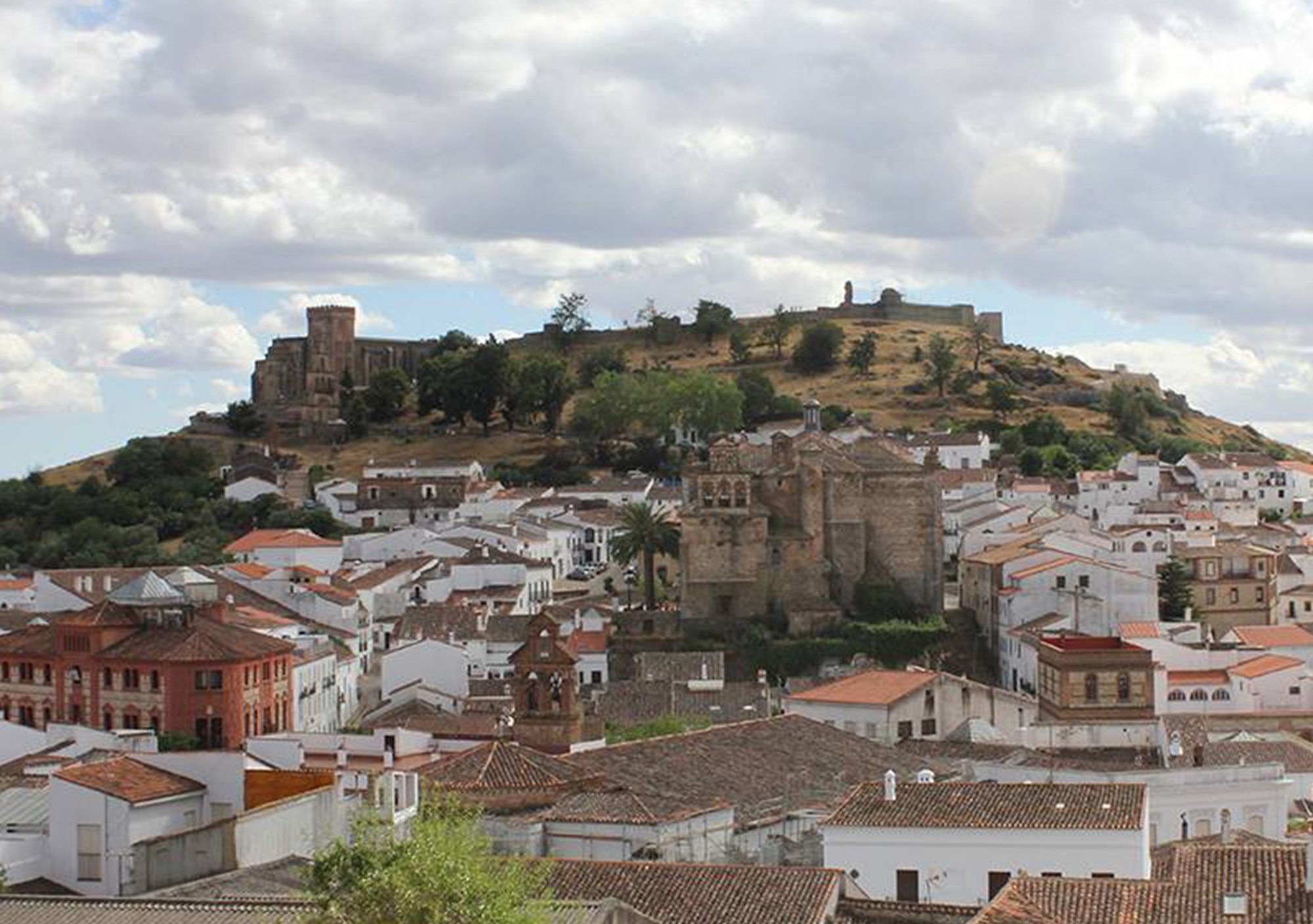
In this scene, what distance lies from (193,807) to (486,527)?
212 ft

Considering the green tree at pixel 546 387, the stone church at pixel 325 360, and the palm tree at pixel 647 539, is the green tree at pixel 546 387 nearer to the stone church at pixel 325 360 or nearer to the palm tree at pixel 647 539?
the stone church at pixel 325 360

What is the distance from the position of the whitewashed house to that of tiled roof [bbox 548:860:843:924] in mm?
3412

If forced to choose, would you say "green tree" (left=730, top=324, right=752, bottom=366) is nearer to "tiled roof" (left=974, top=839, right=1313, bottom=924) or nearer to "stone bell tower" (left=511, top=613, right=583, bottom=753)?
"stone bell tower" (left=511, top=613, right=583, bottom=753)

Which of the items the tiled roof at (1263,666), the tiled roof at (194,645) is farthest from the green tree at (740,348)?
the tiled roof at (194,645)

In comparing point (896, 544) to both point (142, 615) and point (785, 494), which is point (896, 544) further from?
point (142, 615)

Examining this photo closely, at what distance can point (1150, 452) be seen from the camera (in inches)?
4628

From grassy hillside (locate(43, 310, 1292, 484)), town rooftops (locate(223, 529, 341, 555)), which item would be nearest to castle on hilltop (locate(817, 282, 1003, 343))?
grassy hillside (locate(43, 310, 1292, 484))

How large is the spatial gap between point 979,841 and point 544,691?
13385mm

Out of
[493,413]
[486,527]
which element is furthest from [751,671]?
[493,413]

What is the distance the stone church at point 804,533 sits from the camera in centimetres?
6925

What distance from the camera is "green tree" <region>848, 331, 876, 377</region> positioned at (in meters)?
135

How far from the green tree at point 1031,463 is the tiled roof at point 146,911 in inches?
3621

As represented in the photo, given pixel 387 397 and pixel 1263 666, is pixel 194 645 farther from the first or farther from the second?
pixel 387 397

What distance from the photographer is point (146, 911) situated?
2020 centimetres
